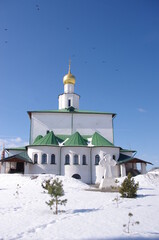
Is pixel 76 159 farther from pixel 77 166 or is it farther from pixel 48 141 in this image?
pixel 48 141

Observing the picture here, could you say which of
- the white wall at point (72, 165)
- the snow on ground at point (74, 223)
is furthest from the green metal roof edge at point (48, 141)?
the snow on ground at point (74, 223)

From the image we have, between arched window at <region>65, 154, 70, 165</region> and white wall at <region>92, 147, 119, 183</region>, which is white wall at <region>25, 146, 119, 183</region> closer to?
white wall at <region>92, 147, 119, 183</region>

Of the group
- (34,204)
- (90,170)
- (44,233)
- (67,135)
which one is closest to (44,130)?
(67,135)

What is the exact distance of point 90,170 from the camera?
2686cm

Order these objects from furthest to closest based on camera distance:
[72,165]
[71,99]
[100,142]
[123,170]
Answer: [71,99] → [100,142] → [123,170] → [72,165]

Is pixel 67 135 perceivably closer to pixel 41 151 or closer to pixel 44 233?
pixel 41 151

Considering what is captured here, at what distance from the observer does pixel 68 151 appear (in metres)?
27.0

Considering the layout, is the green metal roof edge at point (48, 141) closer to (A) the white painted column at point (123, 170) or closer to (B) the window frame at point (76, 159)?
(B) the window frame at point (76, 159)

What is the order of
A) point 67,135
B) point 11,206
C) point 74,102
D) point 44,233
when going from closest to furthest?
point 44,233 → point 11,206 → point 67,135 → point 74,102

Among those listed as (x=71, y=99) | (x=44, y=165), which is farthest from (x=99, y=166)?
(x=71, y=99)

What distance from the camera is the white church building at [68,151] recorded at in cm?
2620

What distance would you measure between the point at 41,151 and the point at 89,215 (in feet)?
62.6

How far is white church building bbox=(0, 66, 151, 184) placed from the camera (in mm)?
26203

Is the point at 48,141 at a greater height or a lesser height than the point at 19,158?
greater
